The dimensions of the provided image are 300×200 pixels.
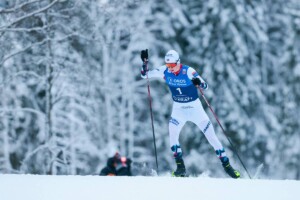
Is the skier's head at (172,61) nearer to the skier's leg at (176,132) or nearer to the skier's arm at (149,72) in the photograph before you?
the skier's arm at (149,72)

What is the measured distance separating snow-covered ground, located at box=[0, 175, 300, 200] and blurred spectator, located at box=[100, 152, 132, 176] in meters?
5.01

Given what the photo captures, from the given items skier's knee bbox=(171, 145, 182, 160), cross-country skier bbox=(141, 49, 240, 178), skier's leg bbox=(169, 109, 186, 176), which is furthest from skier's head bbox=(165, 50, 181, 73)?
skier's knee bbox=(171, 145, 182, 160)

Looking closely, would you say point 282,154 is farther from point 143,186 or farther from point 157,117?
point 143,186

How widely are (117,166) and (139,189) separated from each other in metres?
7.48

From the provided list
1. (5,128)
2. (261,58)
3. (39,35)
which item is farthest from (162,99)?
(39,35)

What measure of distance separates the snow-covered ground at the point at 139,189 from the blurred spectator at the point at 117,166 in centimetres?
501

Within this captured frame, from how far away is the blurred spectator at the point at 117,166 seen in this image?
1428cm

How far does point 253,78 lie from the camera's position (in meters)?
30.3

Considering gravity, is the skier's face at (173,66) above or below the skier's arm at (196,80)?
above

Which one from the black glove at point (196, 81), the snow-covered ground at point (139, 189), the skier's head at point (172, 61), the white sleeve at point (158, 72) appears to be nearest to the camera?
the snow-covered ground at point (139, 189)

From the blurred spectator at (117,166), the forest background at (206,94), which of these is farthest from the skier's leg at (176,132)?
the forest background at (206,94)

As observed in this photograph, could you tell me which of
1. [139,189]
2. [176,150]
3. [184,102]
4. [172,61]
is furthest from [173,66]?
[139,189]

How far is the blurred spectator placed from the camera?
46.8 feet

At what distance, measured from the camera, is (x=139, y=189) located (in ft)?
26.3
